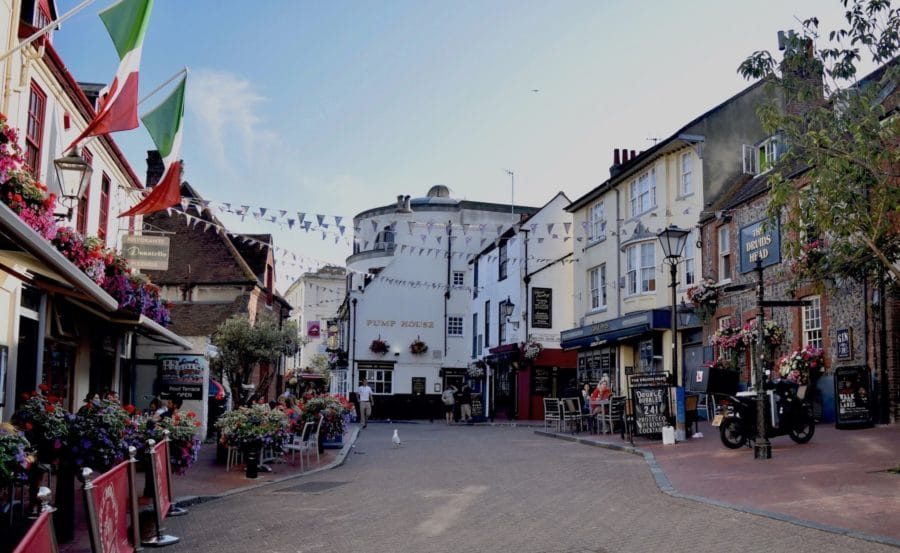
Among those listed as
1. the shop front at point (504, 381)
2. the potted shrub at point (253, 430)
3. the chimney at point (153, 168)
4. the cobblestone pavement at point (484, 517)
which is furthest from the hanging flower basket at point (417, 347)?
the potted shrub at point (253, 430)

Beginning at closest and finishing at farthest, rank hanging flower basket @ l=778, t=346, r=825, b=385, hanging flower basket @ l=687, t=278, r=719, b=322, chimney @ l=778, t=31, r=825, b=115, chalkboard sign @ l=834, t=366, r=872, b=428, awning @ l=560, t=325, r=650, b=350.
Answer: chimney @ l=778, t=31, r=825, b=115, chalkboard sign @ l=834, t=366, r=872, b=428, hanging flower basket @ l=778, t=346, r=825, b=385, hanging flower basket @ l=687, t=278, r=719, b=322, awning @ l=560, t=325, r=650, b=350

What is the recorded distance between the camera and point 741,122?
27609mm

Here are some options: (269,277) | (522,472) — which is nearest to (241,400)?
(269,277)

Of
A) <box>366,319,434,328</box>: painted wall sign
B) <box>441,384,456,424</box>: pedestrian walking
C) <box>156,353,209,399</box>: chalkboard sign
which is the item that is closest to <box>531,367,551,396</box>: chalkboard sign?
<box>441,384,456,424</box>: pedestrian walking

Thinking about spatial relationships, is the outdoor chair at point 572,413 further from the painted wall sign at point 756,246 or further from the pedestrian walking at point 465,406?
the pedestrian walking at point 465,406

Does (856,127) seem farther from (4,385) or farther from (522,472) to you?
(4,385)

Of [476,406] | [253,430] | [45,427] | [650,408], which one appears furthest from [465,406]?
[45,427]

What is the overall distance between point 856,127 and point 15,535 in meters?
10.9

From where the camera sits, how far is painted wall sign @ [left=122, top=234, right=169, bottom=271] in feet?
60.2

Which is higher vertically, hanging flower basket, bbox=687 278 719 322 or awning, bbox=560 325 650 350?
hanging flower basket, bbox=687 278 719 322

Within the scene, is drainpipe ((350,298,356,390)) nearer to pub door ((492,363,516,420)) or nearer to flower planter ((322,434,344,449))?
pub door ((492,363,516,420))

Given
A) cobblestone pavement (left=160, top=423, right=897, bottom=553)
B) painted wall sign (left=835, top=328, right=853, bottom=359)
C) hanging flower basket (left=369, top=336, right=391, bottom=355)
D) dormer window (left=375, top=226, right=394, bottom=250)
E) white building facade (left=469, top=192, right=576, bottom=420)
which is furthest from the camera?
dormer window (left=375, top=226, right=394, bottom=250)

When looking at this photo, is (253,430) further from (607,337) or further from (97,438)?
(607,337)

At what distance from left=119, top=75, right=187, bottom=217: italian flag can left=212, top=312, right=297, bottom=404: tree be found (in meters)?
14.6
